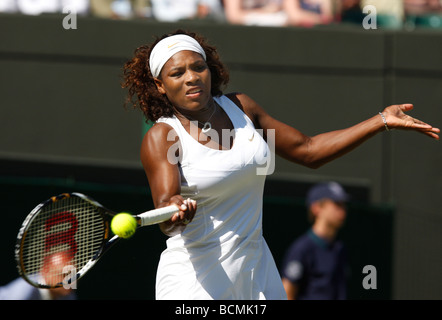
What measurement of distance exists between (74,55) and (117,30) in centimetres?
48

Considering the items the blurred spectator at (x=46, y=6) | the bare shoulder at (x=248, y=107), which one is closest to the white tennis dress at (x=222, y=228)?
the bare shoulder at (x=248, y=107)

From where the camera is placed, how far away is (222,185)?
3480 millimetres

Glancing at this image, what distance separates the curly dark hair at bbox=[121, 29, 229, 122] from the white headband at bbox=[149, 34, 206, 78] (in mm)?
70

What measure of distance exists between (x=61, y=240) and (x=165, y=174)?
2.32ft

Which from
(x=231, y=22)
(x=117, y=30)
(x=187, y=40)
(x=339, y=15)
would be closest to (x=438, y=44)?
(x=339, y=15)

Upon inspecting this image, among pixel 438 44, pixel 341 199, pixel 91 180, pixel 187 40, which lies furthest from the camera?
pixel 91 180

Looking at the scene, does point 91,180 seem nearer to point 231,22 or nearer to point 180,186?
point 231,22

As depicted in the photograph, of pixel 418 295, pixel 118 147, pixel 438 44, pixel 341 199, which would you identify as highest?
pixel 438 44

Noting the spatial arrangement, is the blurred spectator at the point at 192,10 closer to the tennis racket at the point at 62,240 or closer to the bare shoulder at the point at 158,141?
the tennis racket at the point at 62,240

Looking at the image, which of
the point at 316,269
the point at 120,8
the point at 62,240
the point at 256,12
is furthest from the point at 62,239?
the point at 120,8

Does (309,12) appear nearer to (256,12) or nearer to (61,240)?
(256,12)

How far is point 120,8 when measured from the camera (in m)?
8.50

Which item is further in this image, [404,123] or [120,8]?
[120,8]

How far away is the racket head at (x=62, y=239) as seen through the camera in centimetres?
357
